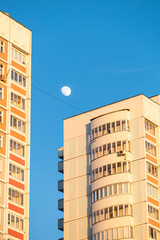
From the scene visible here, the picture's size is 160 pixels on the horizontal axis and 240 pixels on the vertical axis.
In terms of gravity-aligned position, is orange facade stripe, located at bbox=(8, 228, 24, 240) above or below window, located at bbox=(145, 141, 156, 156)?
below

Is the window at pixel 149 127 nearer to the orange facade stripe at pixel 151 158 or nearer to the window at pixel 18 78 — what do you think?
the orange facade stripe at pixel 151 158

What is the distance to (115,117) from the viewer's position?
11788cm

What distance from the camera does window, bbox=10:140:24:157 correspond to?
316ft

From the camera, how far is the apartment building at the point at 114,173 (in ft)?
365

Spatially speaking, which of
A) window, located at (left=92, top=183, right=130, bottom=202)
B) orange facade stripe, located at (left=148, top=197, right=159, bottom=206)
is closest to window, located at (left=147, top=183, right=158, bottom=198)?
orange facade stripe, located at (left=148, top=197, right=159, bottom=206)

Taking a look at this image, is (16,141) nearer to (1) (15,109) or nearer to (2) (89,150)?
(1) (15,109)

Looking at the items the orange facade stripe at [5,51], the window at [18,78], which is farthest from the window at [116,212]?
the orange facade stripe at [5,51]

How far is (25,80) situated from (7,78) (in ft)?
12.7

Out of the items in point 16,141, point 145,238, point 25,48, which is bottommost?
point 145,238

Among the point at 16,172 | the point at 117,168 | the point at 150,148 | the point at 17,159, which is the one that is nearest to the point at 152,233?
the point at 117,168

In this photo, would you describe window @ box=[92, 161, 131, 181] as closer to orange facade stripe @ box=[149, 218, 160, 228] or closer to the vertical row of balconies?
orange facade stripe @ box=[149, 218, 160, 228]

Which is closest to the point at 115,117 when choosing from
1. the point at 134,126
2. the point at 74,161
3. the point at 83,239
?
the point at 134,126

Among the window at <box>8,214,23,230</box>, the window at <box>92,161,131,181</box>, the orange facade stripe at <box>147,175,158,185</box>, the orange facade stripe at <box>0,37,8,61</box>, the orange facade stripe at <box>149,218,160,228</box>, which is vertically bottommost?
the window at <box>8,214,23,230</box>

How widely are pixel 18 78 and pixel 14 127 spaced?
7.35 metres
